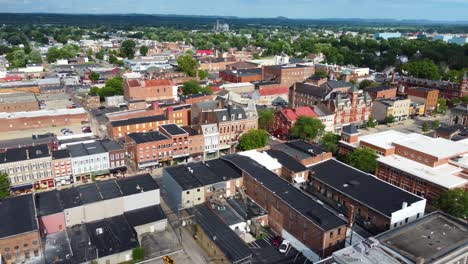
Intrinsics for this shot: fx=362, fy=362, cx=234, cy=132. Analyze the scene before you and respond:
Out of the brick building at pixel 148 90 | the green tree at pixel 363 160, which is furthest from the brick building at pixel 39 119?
the green tree at pixel 363 160

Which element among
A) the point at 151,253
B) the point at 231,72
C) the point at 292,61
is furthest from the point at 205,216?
the point at 292,61

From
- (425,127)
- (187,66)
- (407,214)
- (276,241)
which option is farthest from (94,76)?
(407,214)

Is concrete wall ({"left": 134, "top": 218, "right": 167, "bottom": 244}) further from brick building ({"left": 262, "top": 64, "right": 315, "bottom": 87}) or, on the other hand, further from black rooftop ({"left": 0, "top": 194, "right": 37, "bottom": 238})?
brick building ({"left": 262, "top": 64, "right": 315, "bottom": 87})

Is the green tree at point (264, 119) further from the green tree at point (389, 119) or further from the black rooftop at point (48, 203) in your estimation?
the black rooftop at point (48, 203)

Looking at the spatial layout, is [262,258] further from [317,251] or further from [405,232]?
[405,232]

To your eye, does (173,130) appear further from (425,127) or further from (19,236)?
(425,127)
